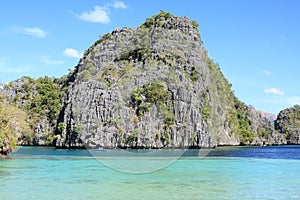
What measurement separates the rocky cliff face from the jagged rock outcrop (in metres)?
46.8

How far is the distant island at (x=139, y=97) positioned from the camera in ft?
222

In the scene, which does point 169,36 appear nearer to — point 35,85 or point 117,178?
point 35,85

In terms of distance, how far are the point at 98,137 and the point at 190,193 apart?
164 feet

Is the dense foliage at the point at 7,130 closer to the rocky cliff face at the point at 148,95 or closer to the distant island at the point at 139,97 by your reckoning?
the distant island at the point at 139,97

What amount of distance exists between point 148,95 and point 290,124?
83100 millimetres

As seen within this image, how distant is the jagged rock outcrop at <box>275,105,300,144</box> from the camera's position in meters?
134

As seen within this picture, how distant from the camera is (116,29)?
89.2m

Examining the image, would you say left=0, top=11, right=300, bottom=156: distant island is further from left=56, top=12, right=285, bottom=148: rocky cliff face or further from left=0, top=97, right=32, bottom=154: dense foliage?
left=0, top=97, right=32, bottom=154: dense foliage

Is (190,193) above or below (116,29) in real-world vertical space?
below

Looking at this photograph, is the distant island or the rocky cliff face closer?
the rocky cliff face

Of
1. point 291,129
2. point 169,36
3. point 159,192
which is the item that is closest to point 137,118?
point 169,36

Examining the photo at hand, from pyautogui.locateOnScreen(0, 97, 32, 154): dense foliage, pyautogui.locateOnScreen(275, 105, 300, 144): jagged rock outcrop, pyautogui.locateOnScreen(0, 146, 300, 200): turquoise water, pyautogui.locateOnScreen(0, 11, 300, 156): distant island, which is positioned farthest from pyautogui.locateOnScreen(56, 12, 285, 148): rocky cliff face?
pyautogui.locateOnScreen(275, 105, 300, 144): jagged rock outcrop

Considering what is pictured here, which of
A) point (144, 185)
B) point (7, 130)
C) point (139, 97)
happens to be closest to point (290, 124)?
point (139, 97)

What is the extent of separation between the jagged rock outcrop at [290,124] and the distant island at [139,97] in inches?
1475
